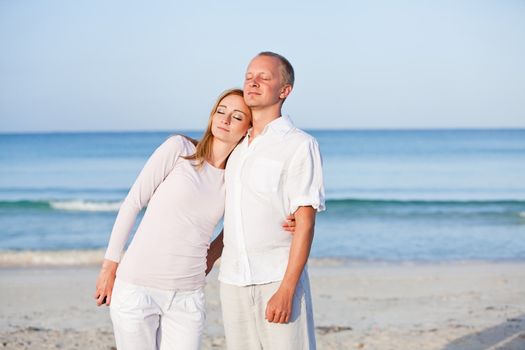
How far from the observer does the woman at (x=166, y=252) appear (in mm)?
3422

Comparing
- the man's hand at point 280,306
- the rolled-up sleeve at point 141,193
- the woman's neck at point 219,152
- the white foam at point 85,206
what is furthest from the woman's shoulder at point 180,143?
the white foam at point 85,206

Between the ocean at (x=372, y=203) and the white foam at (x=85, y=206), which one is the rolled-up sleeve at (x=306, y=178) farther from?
the white foam at (x=85, y=206)

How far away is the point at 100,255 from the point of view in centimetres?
1218

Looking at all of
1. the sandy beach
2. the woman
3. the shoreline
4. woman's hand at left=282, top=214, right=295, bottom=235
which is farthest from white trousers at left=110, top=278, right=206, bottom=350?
the shoreline

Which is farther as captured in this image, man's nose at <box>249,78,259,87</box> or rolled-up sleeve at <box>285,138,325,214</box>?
man's nose at <box>249,78,259,87</box>

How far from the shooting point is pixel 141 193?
3494mm

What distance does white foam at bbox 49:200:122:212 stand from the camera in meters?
19.7

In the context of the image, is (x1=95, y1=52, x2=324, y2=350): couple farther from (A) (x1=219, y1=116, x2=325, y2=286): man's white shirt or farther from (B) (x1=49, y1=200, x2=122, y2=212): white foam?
(B) (x1=49, y1=200, x2=122, y2=212): white foam

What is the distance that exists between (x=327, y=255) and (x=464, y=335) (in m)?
5.46

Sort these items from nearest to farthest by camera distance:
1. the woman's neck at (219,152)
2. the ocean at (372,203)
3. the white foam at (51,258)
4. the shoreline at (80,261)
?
1. the woman's neck at (219,152)
2. the shoreline at (80,261)
3. the white foam at (51,258)
4. the ocean at (372,203)

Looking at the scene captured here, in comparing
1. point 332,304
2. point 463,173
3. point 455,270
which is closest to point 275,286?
point 332,304

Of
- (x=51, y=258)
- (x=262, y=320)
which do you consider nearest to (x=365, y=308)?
(x=262, y=320)

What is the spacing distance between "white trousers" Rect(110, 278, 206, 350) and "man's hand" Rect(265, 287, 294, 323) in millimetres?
411

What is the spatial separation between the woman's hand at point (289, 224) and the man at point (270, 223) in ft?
0.09
